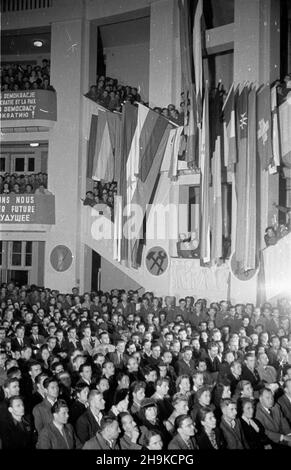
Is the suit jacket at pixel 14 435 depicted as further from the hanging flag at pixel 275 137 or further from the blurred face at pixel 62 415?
the hanging flag at pixel 275 137

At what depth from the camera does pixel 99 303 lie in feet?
49.7

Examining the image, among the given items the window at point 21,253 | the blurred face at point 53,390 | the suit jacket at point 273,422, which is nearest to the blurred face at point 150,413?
the blurred face at point 53,390

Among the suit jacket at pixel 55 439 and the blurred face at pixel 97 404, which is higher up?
the blurred face at pixel 97 404

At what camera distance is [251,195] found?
49.9ft

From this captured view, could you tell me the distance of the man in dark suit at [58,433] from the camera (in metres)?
5.89

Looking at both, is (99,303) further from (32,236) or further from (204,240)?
(32,236)

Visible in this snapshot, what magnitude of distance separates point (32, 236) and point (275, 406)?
1456 cm

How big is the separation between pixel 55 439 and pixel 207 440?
1.55 metres

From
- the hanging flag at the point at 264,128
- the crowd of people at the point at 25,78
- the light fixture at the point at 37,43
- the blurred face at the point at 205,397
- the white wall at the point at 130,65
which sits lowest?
the blurred face at the point at 205,397

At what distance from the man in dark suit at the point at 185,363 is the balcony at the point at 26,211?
1165 cm

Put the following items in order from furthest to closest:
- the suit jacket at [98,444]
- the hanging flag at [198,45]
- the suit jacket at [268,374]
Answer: the hanging flag at [198,45]
the suit jacket at [268,374]
the suit jacket at [98,444]

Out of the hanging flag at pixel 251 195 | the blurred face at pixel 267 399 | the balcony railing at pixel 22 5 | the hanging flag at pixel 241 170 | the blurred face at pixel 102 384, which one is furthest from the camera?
the balcony railing at pixel 22 5

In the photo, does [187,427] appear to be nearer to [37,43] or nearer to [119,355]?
[119,355]

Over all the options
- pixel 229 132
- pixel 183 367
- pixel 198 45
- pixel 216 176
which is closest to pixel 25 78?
pixel 198 45
